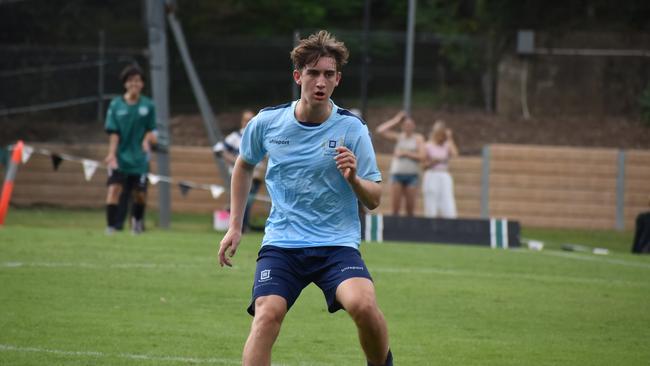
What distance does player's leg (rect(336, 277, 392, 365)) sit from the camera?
20.9ft

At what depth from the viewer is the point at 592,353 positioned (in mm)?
9086

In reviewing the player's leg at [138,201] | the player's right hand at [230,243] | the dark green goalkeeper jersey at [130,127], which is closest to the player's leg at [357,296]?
the player's right hand at [230,243]

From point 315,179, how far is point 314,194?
0.27ft

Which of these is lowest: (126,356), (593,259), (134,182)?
(593,259)

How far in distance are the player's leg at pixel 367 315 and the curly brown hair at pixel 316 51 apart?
3.97ft

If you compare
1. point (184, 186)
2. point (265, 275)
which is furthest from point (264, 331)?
Answer: point (184, 186)

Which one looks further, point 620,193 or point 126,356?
point 620,193

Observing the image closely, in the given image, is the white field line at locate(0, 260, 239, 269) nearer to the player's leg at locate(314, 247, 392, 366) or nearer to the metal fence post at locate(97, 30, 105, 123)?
the player's leg at locate(314, 247, 392, 366)

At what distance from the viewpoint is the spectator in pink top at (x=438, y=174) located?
22266 millimetres

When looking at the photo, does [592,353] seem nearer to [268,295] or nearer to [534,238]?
[268,295]

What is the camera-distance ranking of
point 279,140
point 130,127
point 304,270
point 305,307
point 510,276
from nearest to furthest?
point 304,270 → point 279,140 → point 305,307 → point 510,276 → point 130,127

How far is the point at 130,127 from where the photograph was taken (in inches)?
682

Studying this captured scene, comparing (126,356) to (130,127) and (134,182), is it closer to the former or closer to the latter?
(130,127)

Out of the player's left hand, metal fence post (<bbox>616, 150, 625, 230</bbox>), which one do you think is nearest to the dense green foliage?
metal fence post (<bbox>616, 150, 625, 230</bbox>)
